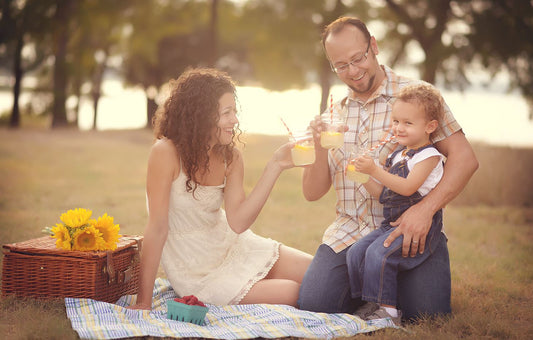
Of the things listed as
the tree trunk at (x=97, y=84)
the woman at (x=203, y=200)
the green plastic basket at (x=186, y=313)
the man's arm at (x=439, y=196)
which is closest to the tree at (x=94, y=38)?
the tree trunk at (x=97, y=84)

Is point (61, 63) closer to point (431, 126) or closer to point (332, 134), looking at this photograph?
point (332, 134)

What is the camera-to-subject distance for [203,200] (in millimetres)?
4098

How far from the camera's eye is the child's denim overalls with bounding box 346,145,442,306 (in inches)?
144

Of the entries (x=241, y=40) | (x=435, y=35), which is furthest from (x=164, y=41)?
(x=435, y=35)

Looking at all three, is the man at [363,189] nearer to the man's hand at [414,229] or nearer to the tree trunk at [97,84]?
the man's hand at [414,229]

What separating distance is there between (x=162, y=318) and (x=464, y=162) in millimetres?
2254

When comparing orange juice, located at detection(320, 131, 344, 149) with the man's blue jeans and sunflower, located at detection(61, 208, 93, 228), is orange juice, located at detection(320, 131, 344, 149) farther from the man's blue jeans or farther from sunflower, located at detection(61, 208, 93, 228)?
sunflower, located at detection(61, 208, 93, 228)

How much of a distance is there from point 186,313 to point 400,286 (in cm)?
143

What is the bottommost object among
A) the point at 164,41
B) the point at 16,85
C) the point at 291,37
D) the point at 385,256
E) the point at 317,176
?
the point at 385,256

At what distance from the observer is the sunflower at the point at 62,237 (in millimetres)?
3918

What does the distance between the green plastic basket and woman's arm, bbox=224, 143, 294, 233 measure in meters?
0.67

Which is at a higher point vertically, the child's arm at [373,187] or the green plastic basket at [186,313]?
the child's arm at [373,187]

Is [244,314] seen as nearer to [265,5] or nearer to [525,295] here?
[525,295]

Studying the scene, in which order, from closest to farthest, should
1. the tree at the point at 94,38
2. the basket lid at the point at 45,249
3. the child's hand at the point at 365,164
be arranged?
the child's hand at the point at 365,164 < the basket lid at the point at 45,249 < the tree at the point at 94,38
